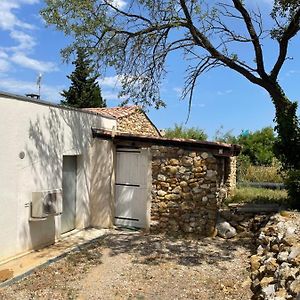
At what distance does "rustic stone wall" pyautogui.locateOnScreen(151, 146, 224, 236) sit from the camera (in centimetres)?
1097

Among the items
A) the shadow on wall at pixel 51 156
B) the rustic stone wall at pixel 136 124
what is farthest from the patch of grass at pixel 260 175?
the shadow on wall at pixel 51 156

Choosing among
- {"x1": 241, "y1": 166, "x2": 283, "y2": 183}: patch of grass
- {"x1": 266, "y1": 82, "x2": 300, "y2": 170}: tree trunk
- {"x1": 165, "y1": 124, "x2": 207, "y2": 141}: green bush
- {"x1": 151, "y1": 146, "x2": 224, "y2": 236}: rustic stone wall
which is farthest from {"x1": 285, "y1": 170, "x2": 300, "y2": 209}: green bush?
{"x1": 165, "y1": 124, "x2": 207, "y2": 141}: green bush

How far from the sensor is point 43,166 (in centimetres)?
936

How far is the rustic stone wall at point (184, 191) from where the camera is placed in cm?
1097

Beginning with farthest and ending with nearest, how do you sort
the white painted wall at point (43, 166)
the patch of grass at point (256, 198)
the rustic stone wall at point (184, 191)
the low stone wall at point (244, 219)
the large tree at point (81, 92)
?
the large tree at point (81, 92) < the patch of grass at point (256, 198) < the rustic stone wall at point (184, 191) < the low stone wall at point (244, 219) < the white painted wall at point (43, 166)

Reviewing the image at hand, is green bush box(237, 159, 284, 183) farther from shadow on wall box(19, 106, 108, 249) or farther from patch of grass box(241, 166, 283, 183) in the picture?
shadow on wall box(19, 106, 108, 249)

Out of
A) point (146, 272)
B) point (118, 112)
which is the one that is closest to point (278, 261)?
point (146, 272)

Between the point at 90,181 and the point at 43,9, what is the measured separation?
5.38 m

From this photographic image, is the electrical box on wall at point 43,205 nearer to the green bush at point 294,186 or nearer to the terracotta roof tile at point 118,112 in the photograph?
the terracotta roof tile at point 118,112

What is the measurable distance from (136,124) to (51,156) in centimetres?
684

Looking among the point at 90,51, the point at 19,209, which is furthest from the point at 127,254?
the point at 90,51

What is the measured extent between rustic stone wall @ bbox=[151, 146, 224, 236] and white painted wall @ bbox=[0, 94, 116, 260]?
1595 mm

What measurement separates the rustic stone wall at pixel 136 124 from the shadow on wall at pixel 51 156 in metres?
2.66

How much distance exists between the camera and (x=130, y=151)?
11906 millimetres
